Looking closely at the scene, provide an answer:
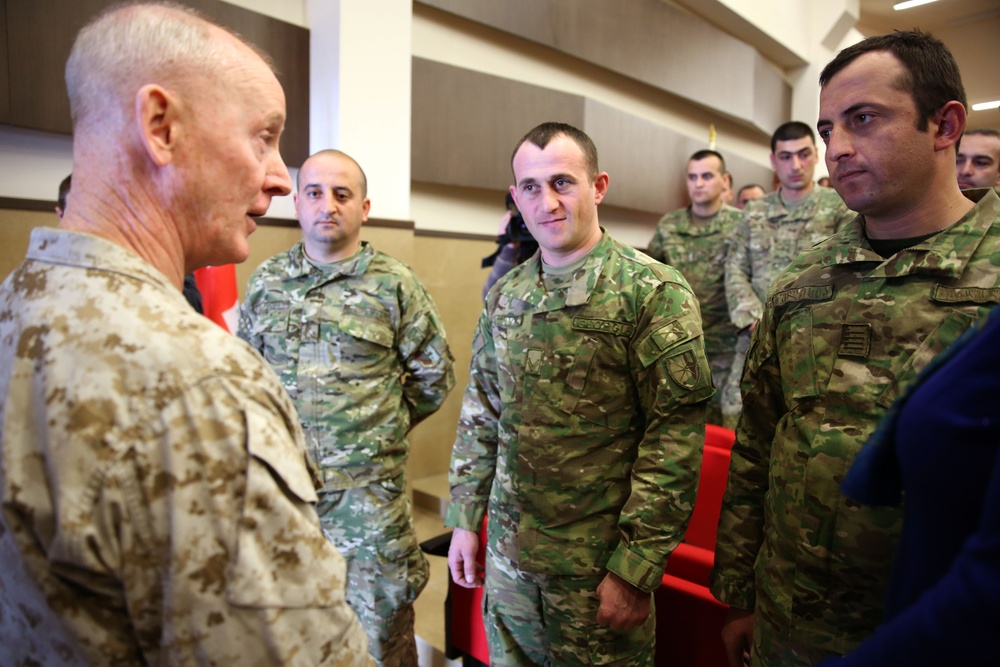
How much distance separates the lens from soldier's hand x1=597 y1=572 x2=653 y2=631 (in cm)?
131

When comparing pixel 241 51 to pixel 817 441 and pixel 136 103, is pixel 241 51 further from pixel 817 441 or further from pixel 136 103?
pixel 817 441

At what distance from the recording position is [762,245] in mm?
3283

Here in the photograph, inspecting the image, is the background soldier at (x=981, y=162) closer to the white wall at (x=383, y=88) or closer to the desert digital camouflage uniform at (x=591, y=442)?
the desert digital camouflage uniform at (x=591, y=442)

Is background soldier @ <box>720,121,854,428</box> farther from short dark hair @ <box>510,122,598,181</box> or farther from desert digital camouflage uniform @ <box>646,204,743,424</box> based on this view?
short dark hair @ <box>510,122,598,181</box>

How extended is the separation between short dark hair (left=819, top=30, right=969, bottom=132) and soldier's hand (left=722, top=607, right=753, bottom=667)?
905mm

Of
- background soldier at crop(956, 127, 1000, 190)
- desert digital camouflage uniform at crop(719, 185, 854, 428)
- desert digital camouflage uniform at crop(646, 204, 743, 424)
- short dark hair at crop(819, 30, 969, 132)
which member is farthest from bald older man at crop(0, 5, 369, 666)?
desert digital camouflage uniform at crop(646, 204, 743, 424)

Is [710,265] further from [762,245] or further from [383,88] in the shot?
[383,88]

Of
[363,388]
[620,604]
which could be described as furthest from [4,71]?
[620,604]

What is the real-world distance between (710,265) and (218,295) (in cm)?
267

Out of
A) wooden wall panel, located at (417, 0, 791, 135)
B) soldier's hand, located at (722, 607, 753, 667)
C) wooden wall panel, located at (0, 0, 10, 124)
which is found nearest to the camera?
soldier's hand, located at (722, 607, 753, 667)

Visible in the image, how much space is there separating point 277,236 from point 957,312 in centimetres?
291

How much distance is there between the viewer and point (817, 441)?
105 centimetres

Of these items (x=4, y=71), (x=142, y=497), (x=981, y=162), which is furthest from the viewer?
(x=981, y=162)

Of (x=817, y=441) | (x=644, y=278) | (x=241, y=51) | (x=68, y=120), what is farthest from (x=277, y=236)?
(x=817, y=441)
